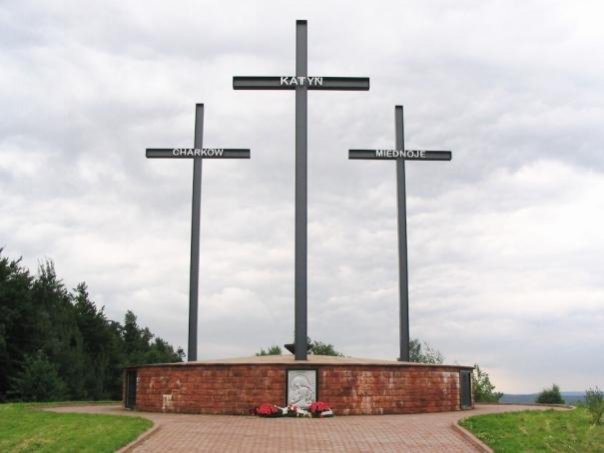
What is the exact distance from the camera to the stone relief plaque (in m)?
19.7

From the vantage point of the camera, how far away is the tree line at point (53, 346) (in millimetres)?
31922

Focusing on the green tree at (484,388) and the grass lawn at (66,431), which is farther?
the green tree at (484,388)

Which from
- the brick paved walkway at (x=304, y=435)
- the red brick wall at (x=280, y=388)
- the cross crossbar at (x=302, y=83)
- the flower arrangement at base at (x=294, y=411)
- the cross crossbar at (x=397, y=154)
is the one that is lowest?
the brick paved walkway at (x=304, y=435)

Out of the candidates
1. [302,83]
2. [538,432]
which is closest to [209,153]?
[302,83]

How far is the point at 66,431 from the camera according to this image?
16031 millimetres

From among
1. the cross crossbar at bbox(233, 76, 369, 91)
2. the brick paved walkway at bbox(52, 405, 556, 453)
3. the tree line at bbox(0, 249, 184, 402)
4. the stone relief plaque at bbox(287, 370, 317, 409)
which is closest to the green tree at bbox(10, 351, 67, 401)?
the tree line at bbox(0, 249, 184, 402)

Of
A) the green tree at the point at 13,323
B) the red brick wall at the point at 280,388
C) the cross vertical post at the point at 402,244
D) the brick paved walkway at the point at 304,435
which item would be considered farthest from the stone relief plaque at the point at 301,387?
the green tree at the point at 13,323

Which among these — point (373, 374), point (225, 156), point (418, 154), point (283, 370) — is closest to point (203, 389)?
point (283, 370)

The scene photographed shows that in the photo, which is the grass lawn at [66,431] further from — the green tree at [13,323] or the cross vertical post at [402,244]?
the green tree at [13,323]

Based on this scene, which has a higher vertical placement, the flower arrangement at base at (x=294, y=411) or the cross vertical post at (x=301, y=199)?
the cross vertical post at (x=301, y=199)

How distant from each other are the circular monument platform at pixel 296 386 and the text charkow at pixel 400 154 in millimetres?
7448

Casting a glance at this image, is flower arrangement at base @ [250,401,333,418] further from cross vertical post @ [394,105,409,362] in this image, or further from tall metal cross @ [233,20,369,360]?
cross vertical post @ [394,105,409,362]

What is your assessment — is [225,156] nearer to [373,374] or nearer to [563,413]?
[373,374]

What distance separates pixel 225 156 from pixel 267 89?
3.67 m
